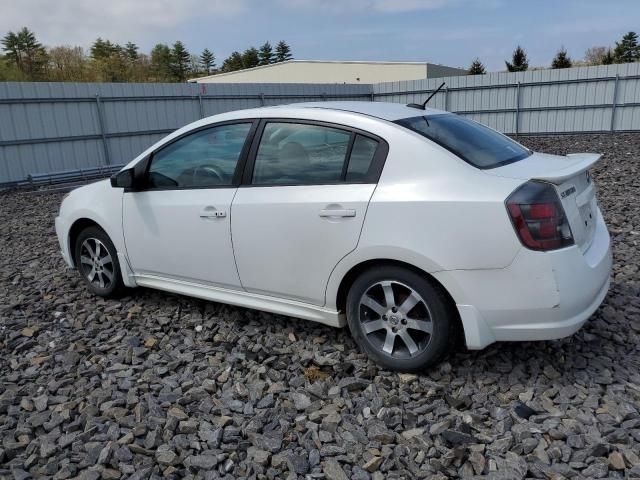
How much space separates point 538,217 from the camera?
270 cm

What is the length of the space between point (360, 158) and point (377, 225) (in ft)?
1.48

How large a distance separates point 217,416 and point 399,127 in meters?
1.92

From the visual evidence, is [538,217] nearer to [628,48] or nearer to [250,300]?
[250,300]

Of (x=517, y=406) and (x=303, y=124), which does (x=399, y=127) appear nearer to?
(x=303, y=124)

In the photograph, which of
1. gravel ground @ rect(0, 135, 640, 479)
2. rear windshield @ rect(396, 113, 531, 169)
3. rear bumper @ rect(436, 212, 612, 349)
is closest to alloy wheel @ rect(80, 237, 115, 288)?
gravel ground @ rect(0, 135, 640, 479)

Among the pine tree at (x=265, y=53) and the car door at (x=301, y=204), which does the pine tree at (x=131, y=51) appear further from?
the car door at (x=301, y=204)

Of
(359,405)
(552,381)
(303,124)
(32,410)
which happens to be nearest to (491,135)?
(303,124)

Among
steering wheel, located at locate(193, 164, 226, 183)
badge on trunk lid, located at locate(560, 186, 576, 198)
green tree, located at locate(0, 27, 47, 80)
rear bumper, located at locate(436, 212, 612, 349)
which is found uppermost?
green tree, located at locate(0, 27, 47, 80)

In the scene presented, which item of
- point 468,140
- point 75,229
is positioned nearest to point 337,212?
point 468,140

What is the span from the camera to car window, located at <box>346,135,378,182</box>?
314cm

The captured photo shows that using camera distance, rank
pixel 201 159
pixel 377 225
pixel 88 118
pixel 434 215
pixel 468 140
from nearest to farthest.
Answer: pixel 434 215 < pixel 377 225 < pixel 468 140 < pixel 201 159 < pixel 88 118

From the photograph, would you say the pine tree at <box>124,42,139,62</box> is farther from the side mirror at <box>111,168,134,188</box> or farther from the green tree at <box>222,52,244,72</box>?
the side mirror at <box>111,168,134,188</box>

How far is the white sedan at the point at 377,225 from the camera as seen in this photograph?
2754 mm

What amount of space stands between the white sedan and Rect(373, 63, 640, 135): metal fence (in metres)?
16.1
